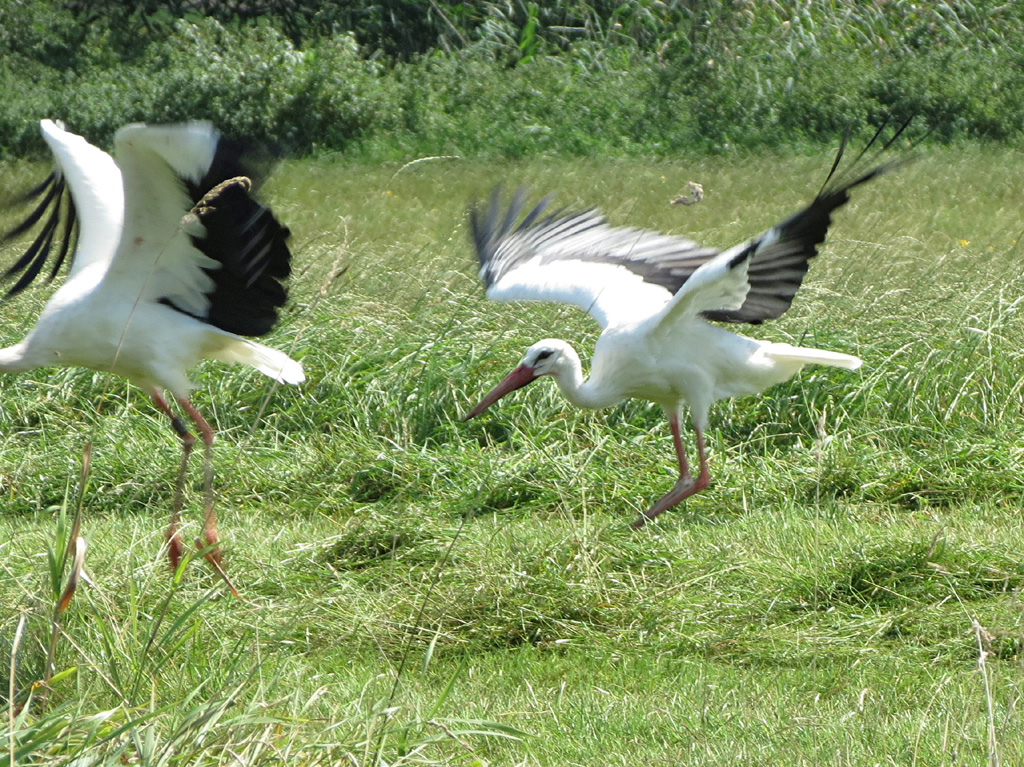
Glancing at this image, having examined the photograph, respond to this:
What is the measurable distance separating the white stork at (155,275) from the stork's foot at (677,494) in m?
1.38

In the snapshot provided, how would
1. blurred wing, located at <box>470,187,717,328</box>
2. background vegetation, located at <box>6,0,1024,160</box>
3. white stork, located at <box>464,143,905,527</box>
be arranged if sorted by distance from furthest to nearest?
background vegetation, located at <box>6,0,1024,160</box>, blurred wing, located at <box>470,187,717,328</box>, white stork, located at <box>464,143,905,527</box>

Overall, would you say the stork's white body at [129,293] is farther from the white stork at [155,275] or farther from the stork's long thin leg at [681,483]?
the stork's long thin leg at [681,483]

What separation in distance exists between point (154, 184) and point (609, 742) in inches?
91.4

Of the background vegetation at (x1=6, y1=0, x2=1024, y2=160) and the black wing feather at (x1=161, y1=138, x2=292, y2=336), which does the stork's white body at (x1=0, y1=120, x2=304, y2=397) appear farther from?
the background vegetation at (x1=6, y1=0, x2=1024, y2=160)

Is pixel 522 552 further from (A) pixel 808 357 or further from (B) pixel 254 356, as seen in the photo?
(B) pixel 254 356

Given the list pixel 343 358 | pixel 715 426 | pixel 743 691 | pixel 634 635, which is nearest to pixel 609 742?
pixel 743 691

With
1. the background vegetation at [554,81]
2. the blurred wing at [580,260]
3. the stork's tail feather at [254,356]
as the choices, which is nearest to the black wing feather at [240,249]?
the stork's tail feather at [254,356]

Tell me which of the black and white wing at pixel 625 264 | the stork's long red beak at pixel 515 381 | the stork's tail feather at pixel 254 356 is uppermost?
the black and white wing at pixel 625 264

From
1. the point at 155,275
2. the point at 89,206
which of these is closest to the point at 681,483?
the point at 155,275

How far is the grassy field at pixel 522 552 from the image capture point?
2.70 m

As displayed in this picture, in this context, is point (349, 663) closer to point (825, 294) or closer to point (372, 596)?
point (372, 596)

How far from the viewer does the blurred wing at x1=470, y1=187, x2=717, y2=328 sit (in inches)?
212

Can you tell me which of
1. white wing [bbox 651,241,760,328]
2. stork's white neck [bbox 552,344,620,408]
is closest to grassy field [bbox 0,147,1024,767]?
stork's white neck [bbox 552,344,620,408]

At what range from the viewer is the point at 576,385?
497 centimetres
